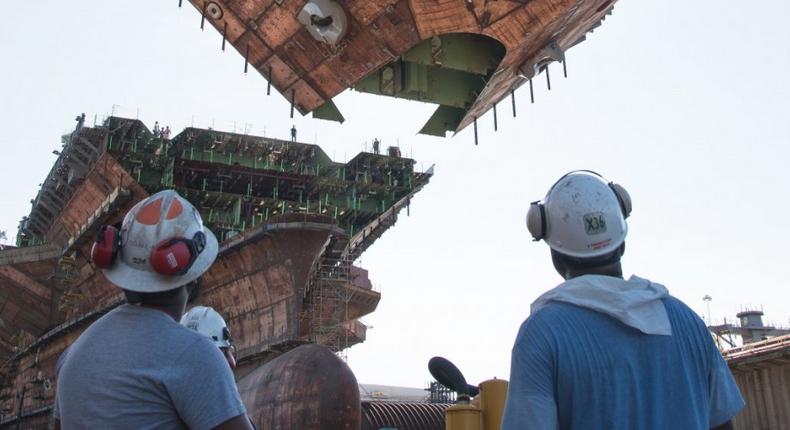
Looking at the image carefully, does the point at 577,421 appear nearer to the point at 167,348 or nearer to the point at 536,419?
the point at 536,419

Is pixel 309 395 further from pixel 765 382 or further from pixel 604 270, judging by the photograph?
pixel 604 270

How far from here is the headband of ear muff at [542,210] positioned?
2.22 m

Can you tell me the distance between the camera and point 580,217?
2.12 metres

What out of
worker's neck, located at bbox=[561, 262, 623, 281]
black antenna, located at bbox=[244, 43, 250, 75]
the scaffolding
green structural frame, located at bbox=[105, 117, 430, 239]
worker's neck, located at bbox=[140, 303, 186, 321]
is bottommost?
worker's neck, located at bbox=[140, 303, 186, 321]

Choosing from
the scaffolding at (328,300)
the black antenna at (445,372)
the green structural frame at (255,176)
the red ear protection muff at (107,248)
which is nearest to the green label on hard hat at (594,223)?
the black antenna at (445,372)

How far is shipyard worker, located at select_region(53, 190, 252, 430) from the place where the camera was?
1.86 m

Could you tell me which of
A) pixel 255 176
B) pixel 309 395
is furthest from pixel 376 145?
pixel 309 395

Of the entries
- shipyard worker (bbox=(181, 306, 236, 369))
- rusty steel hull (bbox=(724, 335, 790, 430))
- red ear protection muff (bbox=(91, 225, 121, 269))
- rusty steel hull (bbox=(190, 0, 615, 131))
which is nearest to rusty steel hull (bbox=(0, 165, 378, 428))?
rusty steel hull (bbox=(724, 335, 790, 430))

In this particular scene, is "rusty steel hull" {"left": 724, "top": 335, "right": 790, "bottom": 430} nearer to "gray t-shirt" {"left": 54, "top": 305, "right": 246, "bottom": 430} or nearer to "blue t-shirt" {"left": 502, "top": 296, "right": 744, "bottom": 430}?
"blue t-shirt" {"left": 502, "top": 296, "right": 744, "bottom": 430}

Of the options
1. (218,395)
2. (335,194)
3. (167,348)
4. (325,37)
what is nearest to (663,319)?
(218,395)

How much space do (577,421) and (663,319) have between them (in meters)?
0.40

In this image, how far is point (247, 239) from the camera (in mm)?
26719

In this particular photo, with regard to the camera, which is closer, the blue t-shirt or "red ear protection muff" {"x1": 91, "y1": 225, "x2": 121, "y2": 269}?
the blue t-shirt

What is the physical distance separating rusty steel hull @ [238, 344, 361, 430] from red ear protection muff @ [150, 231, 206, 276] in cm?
1108
